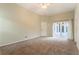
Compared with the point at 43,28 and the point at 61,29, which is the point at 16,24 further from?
the point at 61,29

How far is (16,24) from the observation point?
345cm

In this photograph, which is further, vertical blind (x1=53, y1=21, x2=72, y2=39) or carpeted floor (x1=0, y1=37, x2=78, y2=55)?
vertical blind (x1=53, y1=21, x2=72, y2=39)

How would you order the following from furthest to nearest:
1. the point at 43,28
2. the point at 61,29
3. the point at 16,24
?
the point at 43,28 < the point at 16,24 < the point at 61,29

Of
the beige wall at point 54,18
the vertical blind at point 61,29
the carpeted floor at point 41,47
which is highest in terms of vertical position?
the beige wall at point 54,18

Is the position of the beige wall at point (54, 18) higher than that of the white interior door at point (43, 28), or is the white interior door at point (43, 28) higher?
the beige wall at point (54, 18)

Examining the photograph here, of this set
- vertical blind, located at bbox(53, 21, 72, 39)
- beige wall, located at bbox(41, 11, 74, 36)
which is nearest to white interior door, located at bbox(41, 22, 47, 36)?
beige wall, located at bbox(41, 11, 74, 36)

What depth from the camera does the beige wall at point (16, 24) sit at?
10.6 feet

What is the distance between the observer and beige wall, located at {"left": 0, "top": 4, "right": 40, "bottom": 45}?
10.6 feet

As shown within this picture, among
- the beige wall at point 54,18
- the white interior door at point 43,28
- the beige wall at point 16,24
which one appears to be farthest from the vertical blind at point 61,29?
the beige wall at point 16,24

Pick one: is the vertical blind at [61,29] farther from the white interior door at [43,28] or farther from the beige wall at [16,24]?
the beige wall at [16,24]

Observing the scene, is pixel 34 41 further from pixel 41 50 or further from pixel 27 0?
pixel 27 0

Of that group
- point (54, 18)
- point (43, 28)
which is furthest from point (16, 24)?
point (54, 18)

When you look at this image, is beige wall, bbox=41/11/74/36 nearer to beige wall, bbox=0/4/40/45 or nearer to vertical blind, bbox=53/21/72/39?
vertical blind, bbox=53/21/72/39
